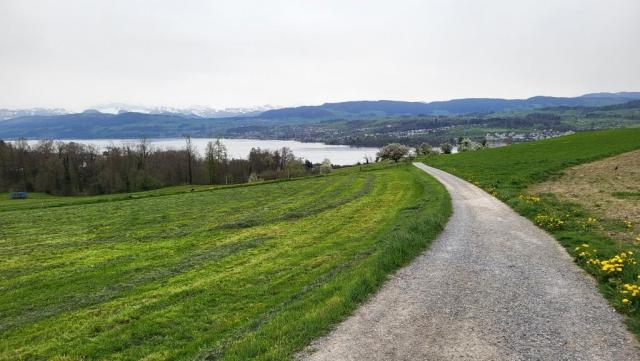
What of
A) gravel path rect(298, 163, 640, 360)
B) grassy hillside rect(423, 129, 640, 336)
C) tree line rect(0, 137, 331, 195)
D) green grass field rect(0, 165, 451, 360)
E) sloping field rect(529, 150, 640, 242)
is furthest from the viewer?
tree line rect(0, 137, 331, 195)

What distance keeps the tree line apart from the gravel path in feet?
308

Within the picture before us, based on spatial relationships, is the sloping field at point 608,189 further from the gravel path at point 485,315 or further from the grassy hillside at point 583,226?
the gravel path at point 485,315

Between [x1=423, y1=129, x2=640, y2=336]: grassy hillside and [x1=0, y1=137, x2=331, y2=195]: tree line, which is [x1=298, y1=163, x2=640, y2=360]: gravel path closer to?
[x1=423, y1=129, x2=640, y2=336]: grassy hillside

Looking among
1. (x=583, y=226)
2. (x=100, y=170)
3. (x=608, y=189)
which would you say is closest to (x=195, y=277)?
(x=583, y=226)

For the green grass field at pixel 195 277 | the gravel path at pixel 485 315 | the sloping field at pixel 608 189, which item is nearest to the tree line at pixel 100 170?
the green grass field at pixel 195 277

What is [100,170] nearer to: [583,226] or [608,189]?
[608,189]

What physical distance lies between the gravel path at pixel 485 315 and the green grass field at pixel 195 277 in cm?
100

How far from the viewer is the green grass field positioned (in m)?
11.1

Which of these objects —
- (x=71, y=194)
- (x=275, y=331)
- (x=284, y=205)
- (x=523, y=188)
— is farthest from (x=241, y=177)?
(x=275, y=331)

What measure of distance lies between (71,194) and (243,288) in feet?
339

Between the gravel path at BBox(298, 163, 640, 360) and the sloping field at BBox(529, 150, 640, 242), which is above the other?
the sloping field at BBox(529, 150, 640, 242)

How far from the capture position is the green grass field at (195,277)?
11055 millimetres

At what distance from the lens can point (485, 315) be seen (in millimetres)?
10914

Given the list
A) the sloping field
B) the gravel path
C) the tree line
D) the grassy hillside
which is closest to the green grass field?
the gravel path
